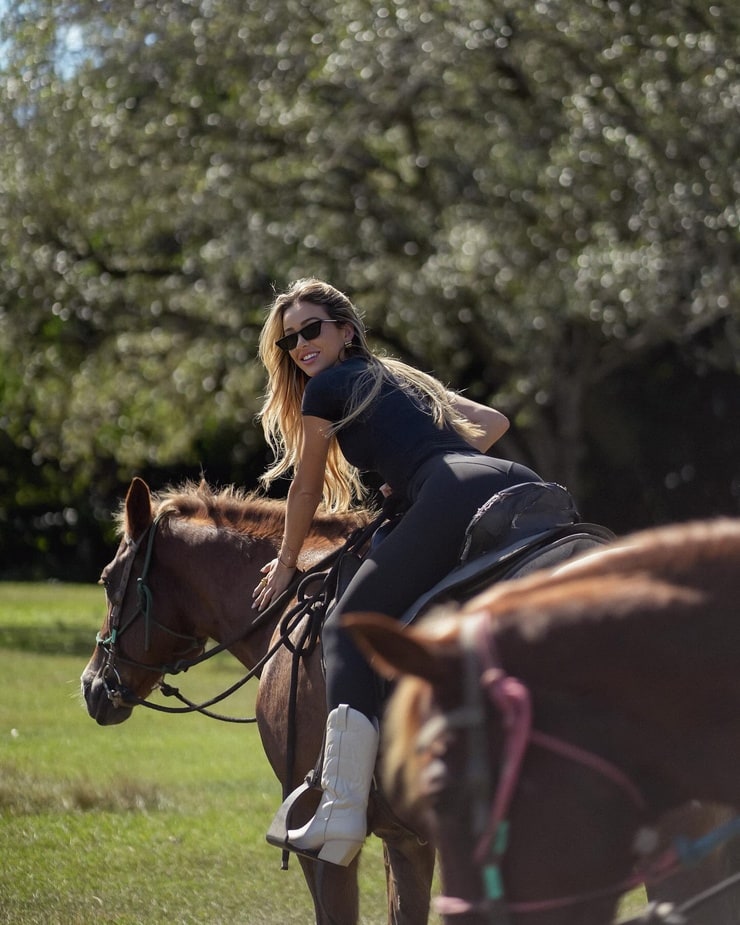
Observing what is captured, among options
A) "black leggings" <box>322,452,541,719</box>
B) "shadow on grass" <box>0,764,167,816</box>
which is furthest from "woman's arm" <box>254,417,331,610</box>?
"shadow on grass" <box>0,764,167,816</box>

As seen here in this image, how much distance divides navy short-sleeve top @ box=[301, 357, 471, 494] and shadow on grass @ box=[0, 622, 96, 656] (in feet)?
42.2

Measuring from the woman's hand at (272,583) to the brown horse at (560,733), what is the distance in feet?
7.77

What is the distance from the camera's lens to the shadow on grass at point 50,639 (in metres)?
17.3

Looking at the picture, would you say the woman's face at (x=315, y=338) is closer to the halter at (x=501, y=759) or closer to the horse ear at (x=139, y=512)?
the horse ear at (x=139, y=512)

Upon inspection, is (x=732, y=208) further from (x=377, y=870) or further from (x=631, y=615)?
(x=631, y=615)

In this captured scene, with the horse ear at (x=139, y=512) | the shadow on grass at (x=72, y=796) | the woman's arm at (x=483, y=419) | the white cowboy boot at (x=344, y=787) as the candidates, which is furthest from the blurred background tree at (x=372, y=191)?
the white cowboy boot at (x=344, y=787)

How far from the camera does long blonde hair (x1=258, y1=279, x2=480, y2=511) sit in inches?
171

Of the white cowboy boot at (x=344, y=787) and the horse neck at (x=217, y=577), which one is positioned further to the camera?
the horse neck at (x=217, y=577)

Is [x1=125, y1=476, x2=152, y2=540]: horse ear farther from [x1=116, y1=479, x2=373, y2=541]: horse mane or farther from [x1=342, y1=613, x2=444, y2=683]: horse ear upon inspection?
[x1=342, y1=613, x2=444, y2=683]: horse ear

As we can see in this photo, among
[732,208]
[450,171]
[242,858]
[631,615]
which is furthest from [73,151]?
[631,615]

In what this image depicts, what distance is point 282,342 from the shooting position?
15.2 feet

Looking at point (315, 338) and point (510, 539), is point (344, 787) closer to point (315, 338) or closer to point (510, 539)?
point (510, 539)

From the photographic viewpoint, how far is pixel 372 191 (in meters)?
18.1

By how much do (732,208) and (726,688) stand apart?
1342 centimetres
